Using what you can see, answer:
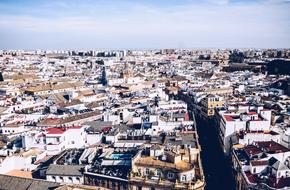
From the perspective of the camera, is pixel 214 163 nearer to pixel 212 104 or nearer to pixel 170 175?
pixel 170 175

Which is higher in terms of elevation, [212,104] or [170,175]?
[212,104]

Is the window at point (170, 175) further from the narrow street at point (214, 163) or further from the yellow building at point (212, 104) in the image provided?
the yellow building at point (212, 104)

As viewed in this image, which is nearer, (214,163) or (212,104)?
(214,163)

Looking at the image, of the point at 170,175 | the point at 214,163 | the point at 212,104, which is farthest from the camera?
the point at 212,104

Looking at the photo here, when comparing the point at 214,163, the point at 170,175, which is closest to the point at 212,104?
the point at 214,163

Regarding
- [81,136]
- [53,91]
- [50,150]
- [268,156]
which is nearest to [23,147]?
[50,150]

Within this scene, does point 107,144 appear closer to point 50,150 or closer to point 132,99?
point 50,150

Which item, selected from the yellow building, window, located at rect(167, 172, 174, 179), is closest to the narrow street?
the yellow building

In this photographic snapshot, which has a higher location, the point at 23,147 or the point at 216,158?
the point at 23,147
